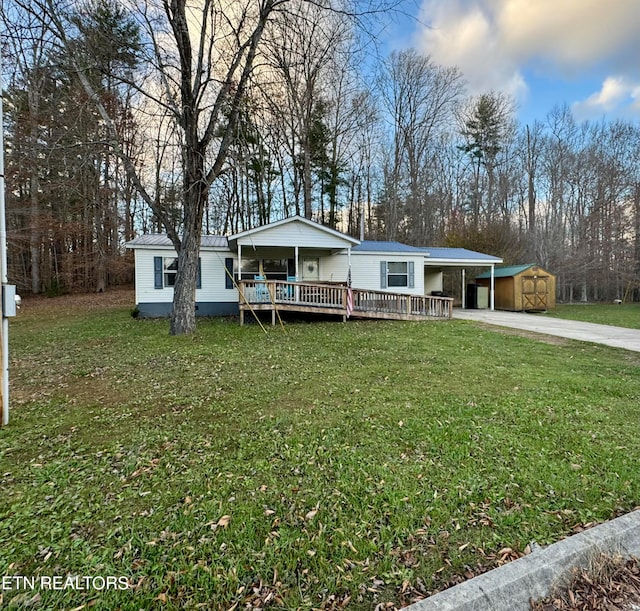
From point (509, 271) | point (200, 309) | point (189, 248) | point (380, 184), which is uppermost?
point (380, 184)

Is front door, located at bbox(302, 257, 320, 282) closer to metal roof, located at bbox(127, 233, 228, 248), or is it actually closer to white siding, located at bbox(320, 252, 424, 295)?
white siding, located at bbox(320, 252, 424, 295)

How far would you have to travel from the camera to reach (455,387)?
4.91 metres

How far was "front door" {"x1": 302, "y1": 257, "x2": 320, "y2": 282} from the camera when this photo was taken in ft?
49.4

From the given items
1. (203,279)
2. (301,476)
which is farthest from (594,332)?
(203,279)

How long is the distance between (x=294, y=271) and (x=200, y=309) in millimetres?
4182

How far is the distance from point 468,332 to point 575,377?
4.50 m

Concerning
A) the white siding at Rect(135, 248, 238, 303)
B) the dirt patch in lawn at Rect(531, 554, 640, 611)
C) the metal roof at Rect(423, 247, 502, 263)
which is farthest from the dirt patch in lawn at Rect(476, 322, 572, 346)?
the white siding at Rect(135, 248, 238, 303)

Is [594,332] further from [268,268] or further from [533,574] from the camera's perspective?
[268,268]

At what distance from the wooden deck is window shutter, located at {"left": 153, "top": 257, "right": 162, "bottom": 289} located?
13.6 ft

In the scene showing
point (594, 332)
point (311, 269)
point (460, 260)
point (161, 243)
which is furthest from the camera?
point (460, 260)

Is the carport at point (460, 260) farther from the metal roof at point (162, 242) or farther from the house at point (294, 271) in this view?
the metal roof at point (162, 242)

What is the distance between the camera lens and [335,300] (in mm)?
11977

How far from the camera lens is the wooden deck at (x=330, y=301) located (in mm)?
11195

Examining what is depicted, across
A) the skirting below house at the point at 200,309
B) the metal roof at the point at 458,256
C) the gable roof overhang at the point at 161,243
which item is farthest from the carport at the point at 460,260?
the gable roof overhang at the point at 161,243
